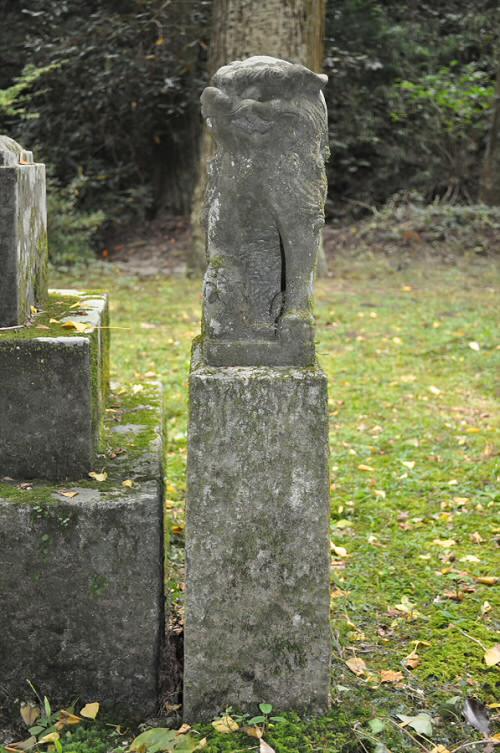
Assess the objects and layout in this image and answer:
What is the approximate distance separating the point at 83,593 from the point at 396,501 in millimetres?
2474

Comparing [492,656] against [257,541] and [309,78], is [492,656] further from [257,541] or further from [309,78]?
[309,78]

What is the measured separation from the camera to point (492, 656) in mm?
3592

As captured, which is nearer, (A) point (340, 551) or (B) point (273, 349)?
(B) point (273, 349)

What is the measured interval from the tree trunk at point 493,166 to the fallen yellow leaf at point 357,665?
1161cm

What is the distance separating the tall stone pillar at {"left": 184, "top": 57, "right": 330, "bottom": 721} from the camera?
9.76ft

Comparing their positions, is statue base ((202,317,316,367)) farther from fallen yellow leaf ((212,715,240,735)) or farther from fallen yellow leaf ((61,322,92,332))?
fallen yellow leaf ((212,715,240,735))

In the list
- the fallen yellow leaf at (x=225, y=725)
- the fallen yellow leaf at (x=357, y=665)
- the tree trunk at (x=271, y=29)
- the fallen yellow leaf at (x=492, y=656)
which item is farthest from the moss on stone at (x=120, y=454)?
the tree trunk at (x=271, y=29)

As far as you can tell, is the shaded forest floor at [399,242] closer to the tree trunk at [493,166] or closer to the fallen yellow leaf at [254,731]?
the tree trunk at [493,166]

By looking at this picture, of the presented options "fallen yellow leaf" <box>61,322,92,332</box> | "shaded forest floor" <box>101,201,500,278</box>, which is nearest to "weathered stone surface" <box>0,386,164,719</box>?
"fallen yellow leaf" <box>61,322,92,332</box>

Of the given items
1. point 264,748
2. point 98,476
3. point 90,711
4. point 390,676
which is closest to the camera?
point 264,748

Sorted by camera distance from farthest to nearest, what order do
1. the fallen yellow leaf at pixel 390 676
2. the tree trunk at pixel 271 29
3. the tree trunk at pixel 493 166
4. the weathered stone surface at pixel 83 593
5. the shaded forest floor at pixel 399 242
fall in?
the tree trunk at pixel 493 166, the shaded forest floor at pixel 399 242, the tree trunk at pixel 271 29, the fallen yellow leaf at pixel 390 676, the weathered stone surface at pixel 83 593

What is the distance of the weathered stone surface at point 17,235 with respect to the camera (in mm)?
3320

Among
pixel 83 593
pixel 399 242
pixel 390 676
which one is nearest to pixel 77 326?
pixel 83 593

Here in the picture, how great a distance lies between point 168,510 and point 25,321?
1.84 meters
